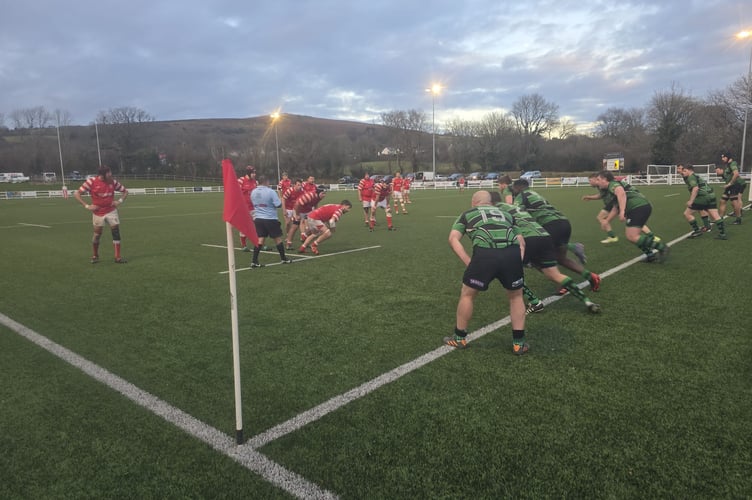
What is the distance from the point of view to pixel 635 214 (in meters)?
8.80

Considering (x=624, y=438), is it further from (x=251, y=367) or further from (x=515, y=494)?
(x=251, y=367)

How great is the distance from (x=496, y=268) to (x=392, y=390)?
5.05ft

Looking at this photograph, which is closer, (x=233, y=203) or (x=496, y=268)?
(x=233, y=203)

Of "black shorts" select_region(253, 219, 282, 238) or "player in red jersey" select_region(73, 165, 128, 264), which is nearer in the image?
"black shorts" select_region(253, 219, 282, 238)

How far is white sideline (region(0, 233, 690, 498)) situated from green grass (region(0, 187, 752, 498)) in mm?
70

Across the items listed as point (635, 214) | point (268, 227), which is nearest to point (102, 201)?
point (268, 227)

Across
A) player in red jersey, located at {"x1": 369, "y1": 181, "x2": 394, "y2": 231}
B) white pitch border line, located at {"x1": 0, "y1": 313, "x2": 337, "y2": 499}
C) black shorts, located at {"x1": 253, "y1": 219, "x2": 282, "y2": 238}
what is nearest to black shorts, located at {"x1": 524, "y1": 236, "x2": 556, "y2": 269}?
white pitch border line, located at {"x1": 0, "y1": 313, "x2": 337, "y2": 499}

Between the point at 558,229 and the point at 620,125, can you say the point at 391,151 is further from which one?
the point at 558,229

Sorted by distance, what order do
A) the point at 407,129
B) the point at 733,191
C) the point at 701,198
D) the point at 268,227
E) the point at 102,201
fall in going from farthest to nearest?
the point at 407,129, the point at 733,191, the point at 701,198, the point at 102,201, the point at 268,227

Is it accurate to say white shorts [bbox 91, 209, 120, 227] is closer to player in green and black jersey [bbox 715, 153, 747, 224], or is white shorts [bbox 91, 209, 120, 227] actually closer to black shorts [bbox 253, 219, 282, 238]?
black shorts [bbox 253, 219, 282, 238]

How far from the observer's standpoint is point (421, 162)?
8938 centimetres

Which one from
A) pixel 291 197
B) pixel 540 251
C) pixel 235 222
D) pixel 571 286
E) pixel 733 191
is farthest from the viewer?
pixel 733 191

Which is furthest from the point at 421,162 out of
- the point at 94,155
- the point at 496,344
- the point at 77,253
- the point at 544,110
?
the point at 496,344

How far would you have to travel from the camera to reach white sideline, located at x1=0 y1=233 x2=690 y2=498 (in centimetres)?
278
